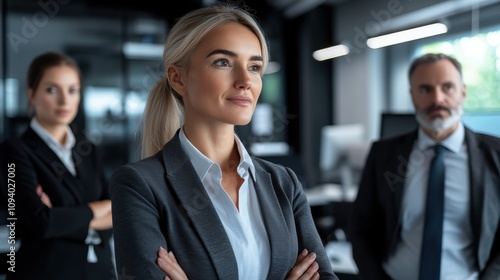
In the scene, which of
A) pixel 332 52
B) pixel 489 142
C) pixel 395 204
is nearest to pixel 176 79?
pixel 395 204

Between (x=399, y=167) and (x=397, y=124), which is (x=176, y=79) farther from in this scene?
(x=397, y=124)

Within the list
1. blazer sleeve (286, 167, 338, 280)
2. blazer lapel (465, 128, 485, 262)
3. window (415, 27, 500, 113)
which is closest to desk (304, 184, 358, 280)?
window (415, 27, 500, 113)

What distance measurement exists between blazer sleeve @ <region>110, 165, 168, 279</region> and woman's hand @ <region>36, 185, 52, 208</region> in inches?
37.1

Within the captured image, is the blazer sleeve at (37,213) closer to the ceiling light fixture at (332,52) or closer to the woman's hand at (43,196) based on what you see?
the woman's hand at (43,196)

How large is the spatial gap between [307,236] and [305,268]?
4.3 inches

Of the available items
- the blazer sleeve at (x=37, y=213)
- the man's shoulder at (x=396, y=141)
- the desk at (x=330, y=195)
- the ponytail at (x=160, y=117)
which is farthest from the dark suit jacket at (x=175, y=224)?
the desk at (x=330, y=195)

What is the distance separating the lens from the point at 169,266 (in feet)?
3.82

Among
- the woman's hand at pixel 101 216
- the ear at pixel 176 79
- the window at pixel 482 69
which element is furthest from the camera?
the window at pixel 482 69

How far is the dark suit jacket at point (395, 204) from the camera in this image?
2027 millimetres

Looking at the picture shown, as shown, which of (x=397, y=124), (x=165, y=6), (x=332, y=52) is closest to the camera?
(x=397, y=124)

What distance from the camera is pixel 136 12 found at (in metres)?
7.21

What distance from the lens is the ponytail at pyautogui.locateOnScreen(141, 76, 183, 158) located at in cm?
149

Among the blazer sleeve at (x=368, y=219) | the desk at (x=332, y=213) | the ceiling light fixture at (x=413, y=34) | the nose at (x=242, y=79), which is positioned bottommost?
the desk at (x=332, y=213)

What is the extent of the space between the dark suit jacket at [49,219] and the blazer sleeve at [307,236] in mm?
962
